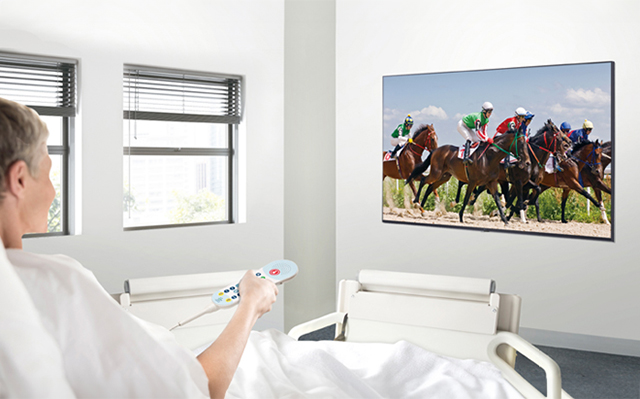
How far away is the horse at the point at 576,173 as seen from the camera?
350cm

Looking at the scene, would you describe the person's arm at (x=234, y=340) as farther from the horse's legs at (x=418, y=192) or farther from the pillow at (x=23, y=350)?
the horse's legs at (x=418, y=192)

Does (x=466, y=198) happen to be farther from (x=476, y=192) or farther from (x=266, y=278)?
(x=266, y=278)

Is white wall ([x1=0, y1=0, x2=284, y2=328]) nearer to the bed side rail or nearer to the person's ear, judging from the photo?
the bed side rail

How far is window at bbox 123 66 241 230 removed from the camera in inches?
146

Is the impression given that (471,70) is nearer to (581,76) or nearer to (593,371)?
(581,76)

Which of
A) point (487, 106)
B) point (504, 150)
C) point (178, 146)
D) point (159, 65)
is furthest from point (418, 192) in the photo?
point (159, 65)

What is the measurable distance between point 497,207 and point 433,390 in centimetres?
250

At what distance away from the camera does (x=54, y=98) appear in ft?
11.0

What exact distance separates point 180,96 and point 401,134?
1765 mm

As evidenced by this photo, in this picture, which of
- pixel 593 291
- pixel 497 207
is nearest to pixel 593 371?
pixel 593 291

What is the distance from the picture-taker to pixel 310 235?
4.27m

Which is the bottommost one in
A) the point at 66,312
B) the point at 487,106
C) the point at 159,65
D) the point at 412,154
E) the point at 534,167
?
the point at 66,312

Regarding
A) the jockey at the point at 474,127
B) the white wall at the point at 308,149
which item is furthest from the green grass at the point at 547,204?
the white wall at the point at 308,149

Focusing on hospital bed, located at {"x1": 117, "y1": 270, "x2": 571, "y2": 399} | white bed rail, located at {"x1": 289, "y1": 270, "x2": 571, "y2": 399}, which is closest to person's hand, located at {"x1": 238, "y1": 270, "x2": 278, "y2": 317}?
hospital bed, located at {"x1": 117, "y1": 270, "x2": 571, "y2": 399}
